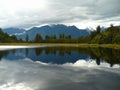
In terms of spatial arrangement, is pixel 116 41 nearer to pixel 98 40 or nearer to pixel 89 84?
pixel 98 40

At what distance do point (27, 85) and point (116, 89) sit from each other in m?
8.83

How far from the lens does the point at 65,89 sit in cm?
1959

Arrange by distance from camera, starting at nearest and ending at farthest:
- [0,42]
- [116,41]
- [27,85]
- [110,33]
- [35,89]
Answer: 1. [35,89]
2. [27,85]
3. [116,41]
4. [110,33]
5. [0,42]

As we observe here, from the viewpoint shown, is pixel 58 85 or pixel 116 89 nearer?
pixel 116 89

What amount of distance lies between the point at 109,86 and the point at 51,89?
19.9 ft

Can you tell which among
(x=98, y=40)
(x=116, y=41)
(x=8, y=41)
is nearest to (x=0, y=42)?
(x=8, y=41)

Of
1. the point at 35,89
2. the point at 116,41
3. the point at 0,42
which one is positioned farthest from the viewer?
the point at 0,42

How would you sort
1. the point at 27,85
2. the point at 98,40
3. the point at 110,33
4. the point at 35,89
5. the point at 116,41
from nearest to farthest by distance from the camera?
1. the point at 35,89
2. the point at 27,85
3. the point at 116,41
4. the point at 110,33
5. the point at 98,40

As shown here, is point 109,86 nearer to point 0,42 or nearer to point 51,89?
point 51,89

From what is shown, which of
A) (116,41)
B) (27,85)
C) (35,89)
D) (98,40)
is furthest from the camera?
(98,40)

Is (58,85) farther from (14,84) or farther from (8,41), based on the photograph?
(8,41)

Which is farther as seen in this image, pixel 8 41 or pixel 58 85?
pixel 8 41

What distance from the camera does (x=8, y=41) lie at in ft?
649

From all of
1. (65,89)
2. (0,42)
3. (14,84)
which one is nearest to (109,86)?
(65,89)
